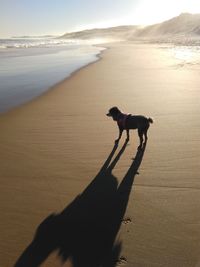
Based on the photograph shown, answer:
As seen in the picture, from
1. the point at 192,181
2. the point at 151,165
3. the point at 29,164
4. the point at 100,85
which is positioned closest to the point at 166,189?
the point at 192,181

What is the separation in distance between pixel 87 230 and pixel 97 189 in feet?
3.56

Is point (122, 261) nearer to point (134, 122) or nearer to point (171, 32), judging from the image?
point (134, 122)

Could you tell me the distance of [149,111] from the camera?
930 cm

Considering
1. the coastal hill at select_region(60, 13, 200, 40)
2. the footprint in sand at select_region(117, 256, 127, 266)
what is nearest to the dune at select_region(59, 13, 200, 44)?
the coastal hill at select_region(60, 13, 200, 40)

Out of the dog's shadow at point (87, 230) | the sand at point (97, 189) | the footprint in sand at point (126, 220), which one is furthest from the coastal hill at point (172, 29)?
the footprint in sand at point (126, 220)

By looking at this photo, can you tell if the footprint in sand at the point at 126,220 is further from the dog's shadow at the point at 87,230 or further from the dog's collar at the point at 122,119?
the dog's collar at the point at 122,119

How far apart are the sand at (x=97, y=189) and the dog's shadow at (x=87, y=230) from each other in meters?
0.01

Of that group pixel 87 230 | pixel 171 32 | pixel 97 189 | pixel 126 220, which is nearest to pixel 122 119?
pixel 97 189

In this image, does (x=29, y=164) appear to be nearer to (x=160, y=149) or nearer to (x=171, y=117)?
(x=160, y=149)

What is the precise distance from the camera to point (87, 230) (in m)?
4.36

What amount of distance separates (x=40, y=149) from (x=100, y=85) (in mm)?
7208

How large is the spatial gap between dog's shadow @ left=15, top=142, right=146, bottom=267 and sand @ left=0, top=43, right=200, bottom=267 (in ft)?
0.05

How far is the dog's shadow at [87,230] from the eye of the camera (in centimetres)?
388

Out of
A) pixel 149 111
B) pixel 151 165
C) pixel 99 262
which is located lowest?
pixel 99 262
